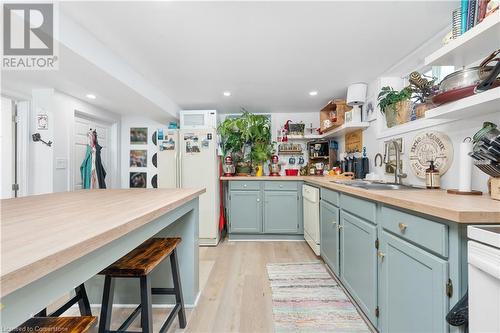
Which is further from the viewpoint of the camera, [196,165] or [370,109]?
[196,165]

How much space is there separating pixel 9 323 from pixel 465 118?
231cm

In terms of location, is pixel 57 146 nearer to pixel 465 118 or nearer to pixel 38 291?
pixel 38 291

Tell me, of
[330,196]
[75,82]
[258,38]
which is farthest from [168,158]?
[330,196]

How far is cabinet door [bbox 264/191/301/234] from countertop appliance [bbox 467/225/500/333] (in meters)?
2.66

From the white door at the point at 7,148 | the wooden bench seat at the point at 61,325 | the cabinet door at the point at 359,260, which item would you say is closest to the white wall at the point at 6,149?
the white door at the point at 7,148

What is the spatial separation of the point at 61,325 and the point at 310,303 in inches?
67.3

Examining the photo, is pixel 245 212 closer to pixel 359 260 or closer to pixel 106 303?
pixel 359 260

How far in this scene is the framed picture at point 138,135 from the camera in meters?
4.45

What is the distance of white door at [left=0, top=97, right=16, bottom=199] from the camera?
8.85 ft

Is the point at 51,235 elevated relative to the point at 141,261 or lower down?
elevated

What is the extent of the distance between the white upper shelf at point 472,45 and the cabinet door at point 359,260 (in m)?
1.12

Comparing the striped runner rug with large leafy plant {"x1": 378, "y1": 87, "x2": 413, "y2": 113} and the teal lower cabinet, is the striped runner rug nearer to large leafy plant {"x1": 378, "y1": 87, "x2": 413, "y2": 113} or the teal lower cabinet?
the teal lower cabinet

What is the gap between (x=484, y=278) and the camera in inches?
29.9

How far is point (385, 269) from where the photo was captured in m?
1.35
